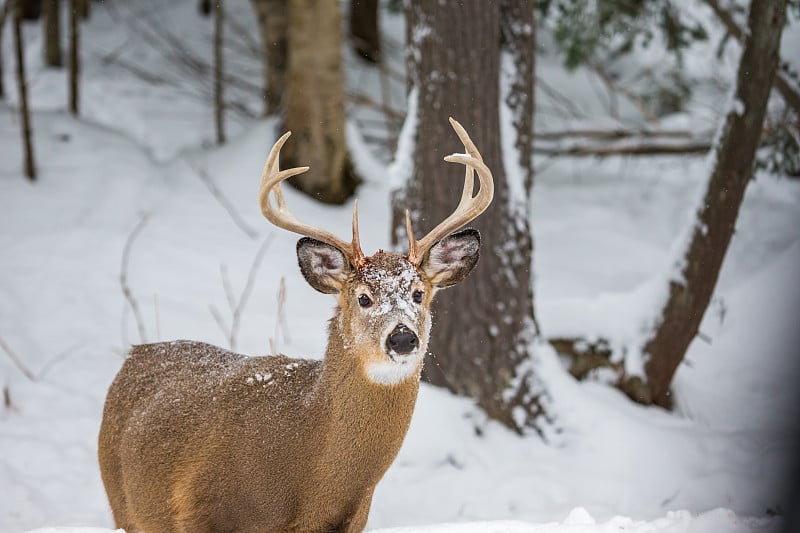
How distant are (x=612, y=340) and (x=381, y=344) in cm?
380

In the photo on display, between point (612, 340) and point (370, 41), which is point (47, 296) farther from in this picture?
point (370, 41)

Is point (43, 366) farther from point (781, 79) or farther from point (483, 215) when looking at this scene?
point (781, 79)

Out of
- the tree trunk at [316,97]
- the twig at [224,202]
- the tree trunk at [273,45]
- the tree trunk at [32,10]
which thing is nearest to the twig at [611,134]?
the tree trunk at [316,97]

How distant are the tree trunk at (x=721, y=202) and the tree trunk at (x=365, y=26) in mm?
8609

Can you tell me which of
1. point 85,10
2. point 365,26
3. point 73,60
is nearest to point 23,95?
point 73,60

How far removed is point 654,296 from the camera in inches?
263

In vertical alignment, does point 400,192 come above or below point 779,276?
above

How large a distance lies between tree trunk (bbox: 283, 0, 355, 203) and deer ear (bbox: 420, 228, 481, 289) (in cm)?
569

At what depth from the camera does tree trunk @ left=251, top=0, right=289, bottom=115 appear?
35.1 feet

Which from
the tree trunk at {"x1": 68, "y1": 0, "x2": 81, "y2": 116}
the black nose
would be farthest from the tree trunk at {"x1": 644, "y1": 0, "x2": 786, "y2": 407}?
the tree trunk at {"x1": 68, "y1": 0, "x2": 81, "y2": 116}

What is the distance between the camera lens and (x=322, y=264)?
3.46 meters

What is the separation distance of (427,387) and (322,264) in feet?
9.19

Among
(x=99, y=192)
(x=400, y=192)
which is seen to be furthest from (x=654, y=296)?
(x=99, y=192)

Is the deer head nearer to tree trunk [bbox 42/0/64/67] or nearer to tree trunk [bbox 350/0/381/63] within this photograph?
tree trunk [bbox 42/0/64/67]
